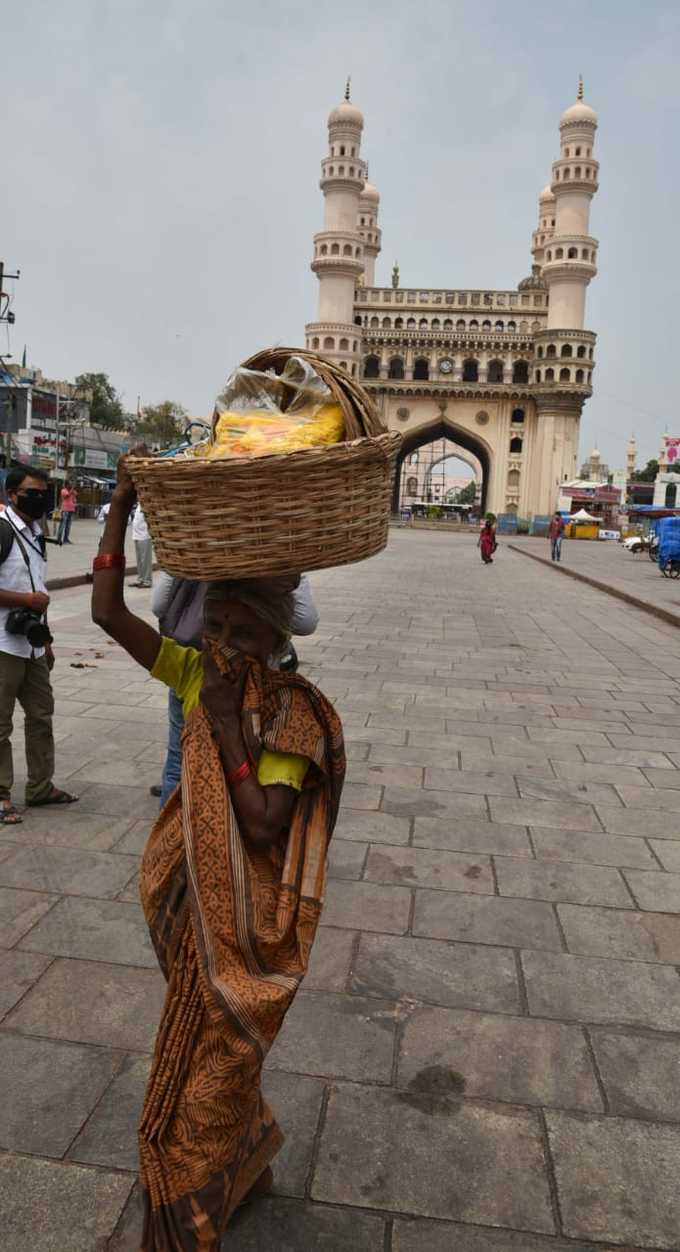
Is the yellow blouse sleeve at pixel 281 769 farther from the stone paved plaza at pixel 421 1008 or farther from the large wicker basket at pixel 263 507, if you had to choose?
the stone paved plaza at pixel 421 1008

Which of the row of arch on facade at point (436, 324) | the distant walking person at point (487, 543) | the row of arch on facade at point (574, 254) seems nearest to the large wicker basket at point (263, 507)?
the distant walking person at point (487, 543)

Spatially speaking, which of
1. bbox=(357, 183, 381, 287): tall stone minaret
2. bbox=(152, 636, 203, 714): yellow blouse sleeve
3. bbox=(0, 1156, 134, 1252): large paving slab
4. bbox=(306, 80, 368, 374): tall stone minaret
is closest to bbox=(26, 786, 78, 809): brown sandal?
bbox=(0, 1156, 134, 1252): large paving slab

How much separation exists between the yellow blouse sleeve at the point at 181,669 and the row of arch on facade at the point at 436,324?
59762 mm

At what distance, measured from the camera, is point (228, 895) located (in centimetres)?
160

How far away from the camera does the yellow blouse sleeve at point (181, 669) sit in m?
1.96

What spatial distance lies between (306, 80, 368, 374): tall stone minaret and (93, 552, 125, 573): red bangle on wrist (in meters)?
56.5

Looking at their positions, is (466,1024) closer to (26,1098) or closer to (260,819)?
(26,1098)

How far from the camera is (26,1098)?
2211 mm

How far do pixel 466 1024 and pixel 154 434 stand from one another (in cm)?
6333

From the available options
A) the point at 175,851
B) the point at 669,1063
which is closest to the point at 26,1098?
the point at 175,851

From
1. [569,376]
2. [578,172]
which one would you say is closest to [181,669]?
[569,376]

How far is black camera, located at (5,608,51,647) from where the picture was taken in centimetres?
394

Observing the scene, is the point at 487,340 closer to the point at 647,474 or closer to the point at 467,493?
the point at 647,474

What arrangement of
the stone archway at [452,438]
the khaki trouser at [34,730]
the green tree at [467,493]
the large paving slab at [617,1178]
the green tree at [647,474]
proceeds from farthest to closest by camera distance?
the green tree at [467,493] → the green tree at [647,474] → the stone archway at [452,438] → the khaki trouser at [34,730] → the large paving slab at [617,1178]
